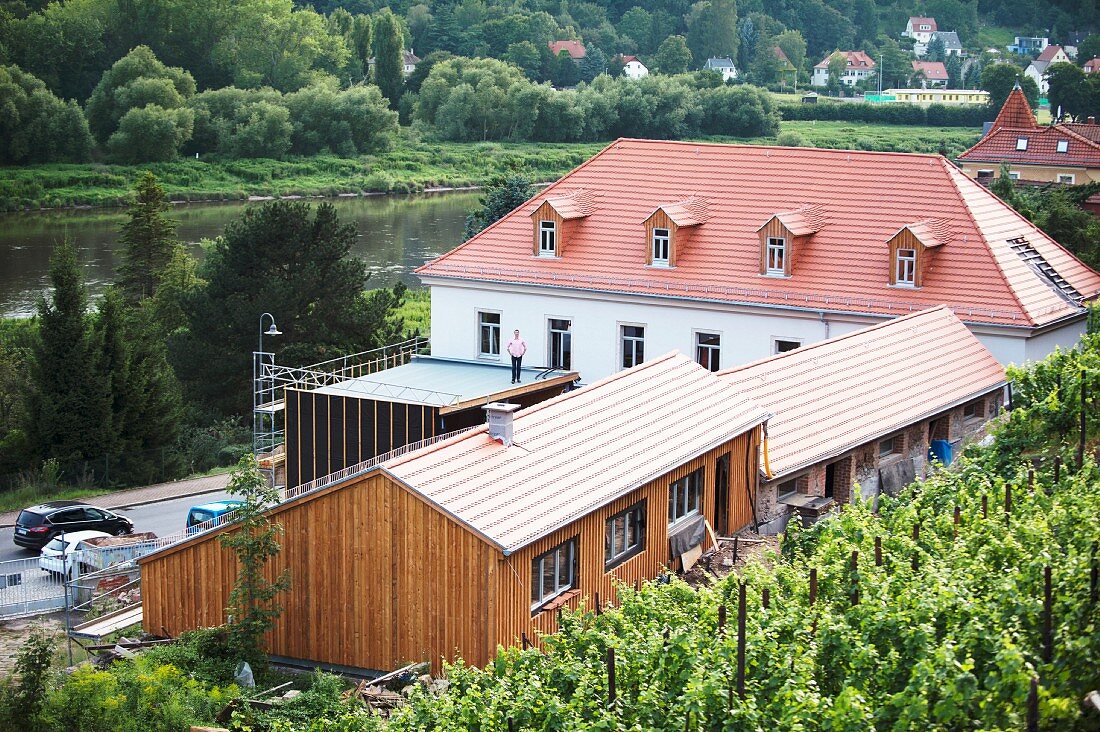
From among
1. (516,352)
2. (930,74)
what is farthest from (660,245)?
(930,74)

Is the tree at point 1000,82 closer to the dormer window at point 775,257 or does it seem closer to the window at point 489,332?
the dormer window at point 775,257

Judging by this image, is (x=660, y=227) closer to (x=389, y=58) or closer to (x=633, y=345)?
(x=633, y=345)

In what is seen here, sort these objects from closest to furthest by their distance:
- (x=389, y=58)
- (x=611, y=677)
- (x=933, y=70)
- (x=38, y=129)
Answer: (x=611, y=677), (x=38, y=129), (x=389, y=58), (x=933, y=70)

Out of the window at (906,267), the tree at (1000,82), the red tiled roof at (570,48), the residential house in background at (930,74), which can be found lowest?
the window at (906,267)

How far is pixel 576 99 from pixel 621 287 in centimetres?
7795

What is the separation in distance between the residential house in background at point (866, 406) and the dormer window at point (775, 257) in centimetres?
437

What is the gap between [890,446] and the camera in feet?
97.7

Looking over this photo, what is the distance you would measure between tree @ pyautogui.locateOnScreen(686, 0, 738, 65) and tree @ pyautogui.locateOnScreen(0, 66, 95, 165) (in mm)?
101508

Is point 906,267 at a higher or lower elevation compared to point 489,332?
higher

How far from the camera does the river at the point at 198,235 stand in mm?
66188

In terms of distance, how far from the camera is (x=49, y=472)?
37969 mm

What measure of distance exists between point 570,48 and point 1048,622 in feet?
520

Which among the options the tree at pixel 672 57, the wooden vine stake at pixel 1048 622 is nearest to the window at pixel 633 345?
the wooden vine stake at pixel 1048 622

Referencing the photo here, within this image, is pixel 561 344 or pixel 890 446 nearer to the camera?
pixel 890 446
